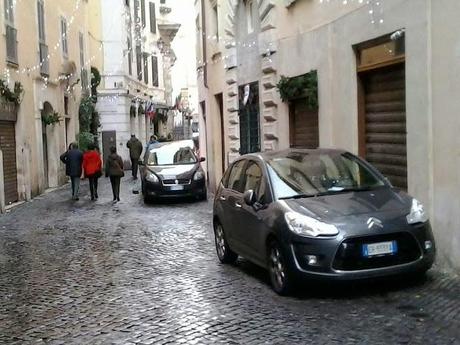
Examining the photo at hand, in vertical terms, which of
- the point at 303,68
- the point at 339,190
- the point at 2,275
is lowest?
the point at 2,275

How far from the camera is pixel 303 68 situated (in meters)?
12.7

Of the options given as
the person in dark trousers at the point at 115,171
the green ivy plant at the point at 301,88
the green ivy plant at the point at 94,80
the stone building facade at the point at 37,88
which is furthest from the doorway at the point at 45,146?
the green ivy plant at the point at 301,88

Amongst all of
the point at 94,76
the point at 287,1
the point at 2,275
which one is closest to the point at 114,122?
the point at 94,76

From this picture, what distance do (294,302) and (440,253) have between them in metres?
2.27

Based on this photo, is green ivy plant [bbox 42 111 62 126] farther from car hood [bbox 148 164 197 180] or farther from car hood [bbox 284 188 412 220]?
car hood [bbox 284 188 412 220]

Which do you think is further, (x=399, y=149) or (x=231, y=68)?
(x=231, y=68)

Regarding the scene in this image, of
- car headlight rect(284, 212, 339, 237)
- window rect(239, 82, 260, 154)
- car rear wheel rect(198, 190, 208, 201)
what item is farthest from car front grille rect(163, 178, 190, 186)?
car headlight rect(284, 212, 339, 237)

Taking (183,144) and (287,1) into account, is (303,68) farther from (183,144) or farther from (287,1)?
(183,144)

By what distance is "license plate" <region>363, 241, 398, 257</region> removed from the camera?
6766 millimetres

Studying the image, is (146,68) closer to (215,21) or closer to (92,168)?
(215,21)

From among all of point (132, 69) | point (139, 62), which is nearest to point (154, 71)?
point (139, 62)

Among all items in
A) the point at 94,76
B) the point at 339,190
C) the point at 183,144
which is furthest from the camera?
the point at 94,76

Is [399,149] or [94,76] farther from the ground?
[94,76]

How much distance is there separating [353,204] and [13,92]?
43.7ft
